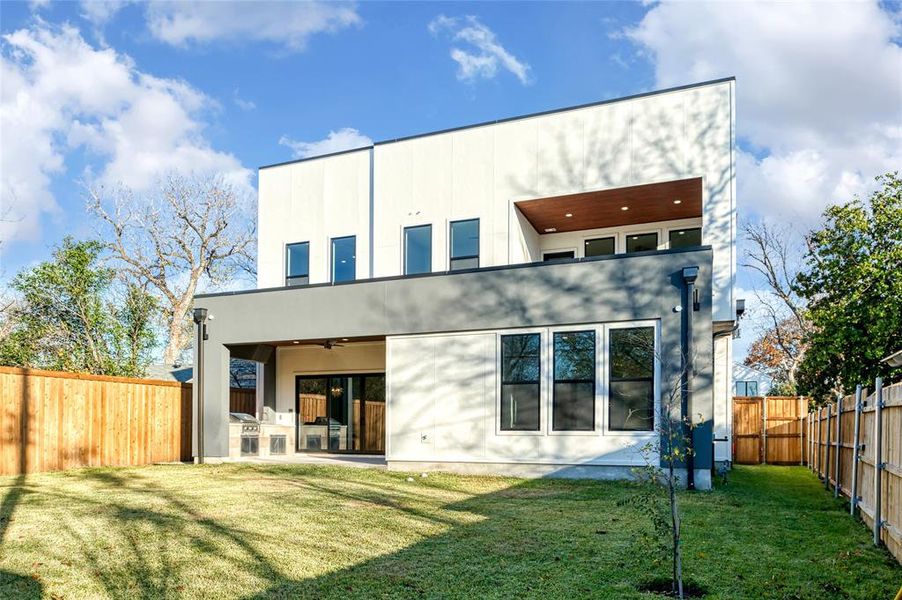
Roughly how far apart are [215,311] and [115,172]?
53.5ft

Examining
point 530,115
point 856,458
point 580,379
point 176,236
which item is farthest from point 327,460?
point 176,236

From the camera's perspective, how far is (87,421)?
531 inches

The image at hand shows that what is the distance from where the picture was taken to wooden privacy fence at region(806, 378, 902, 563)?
244 inches

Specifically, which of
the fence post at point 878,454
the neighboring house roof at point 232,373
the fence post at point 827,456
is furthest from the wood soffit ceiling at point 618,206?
the neighboring house roof at point 232,373

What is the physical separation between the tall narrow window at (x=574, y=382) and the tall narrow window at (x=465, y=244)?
3.81 metres

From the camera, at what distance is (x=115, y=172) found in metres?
27.8

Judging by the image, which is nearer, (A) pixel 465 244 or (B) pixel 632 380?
(B) pixel 632 380

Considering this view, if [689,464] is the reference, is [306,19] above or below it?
above

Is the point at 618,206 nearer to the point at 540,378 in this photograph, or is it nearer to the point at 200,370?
the point at 540,378

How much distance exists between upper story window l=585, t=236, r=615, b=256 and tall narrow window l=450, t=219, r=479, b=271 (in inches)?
121

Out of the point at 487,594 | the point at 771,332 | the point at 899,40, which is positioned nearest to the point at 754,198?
the point at 771,332

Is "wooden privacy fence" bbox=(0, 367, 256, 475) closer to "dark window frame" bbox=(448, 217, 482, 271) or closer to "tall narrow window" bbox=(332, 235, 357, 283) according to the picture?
"tall narrow window" bbox=(332, 235, 357, 283)

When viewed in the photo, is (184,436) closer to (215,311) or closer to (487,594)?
(215,311)

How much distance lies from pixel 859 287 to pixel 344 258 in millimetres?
11857
